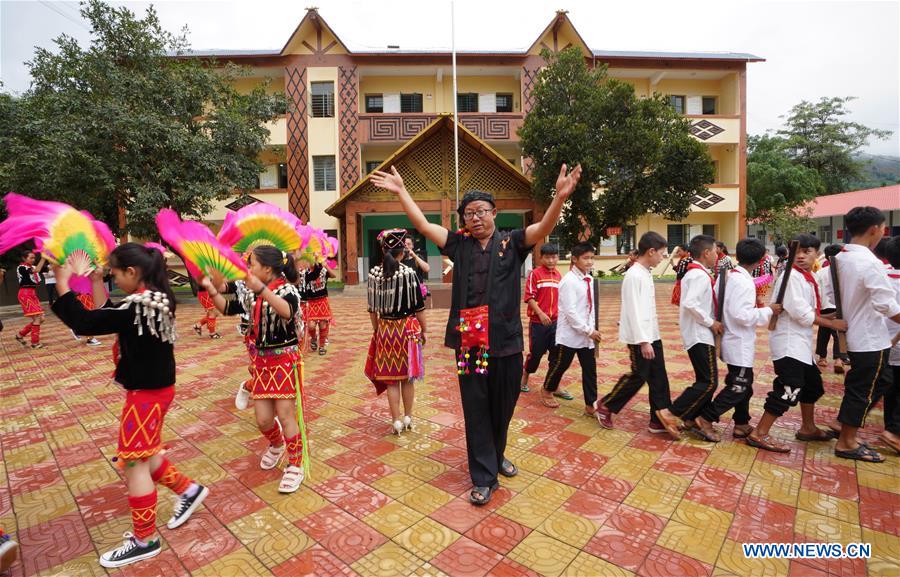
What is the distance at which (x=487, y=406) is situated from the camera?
3207 millimetres

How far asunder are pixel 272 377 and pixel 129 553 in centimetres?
123

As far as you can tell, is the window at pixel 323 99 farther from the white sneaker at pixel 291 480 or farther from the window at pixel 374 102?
the white sneaker at pixel 291 480

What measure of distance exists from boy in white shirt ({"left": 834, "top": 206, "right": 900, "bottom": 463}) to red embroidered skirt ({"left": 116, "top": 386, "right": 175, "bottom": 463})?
15.7 feet

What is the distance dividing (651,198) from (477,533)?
14.6m

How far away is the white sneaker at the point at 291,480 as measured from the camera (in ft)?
10.7

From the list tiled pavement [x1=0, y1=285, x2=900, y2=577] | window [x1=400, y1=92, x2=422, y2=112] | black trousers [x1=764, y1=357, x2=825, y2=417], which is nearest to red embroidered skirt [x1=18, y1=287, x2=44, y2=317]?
tiled pavement [x1=0, y1=285, x2=900, y2=577]

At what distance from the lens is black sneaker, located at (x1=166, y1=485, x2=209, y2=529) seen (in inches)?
115

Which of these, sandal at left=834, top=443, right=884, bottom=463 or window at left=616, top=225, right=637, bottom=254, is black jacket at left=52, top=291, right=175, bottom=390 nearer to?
sandal at left=834, top=443, right=884, bottom=463

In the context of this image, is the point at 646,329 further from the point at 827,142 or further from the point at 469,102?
the point at 827,142

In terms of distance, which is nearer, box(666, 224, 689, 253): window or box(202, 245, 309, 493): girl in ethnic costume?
box(202, 245, 309, 493): girl in ethnic costume

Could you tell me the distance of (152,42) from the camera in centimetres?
1534

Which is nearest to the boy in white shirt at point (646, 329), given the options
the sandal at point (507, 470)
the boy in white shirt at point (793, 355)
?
the boy in white shirt at point (793, 355)

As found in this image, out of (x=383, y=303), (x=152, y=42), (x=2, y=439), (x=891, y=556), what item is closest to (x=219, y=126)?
(x=152, y=42)

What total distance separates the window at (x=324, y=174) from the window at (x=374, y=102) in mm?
3509
